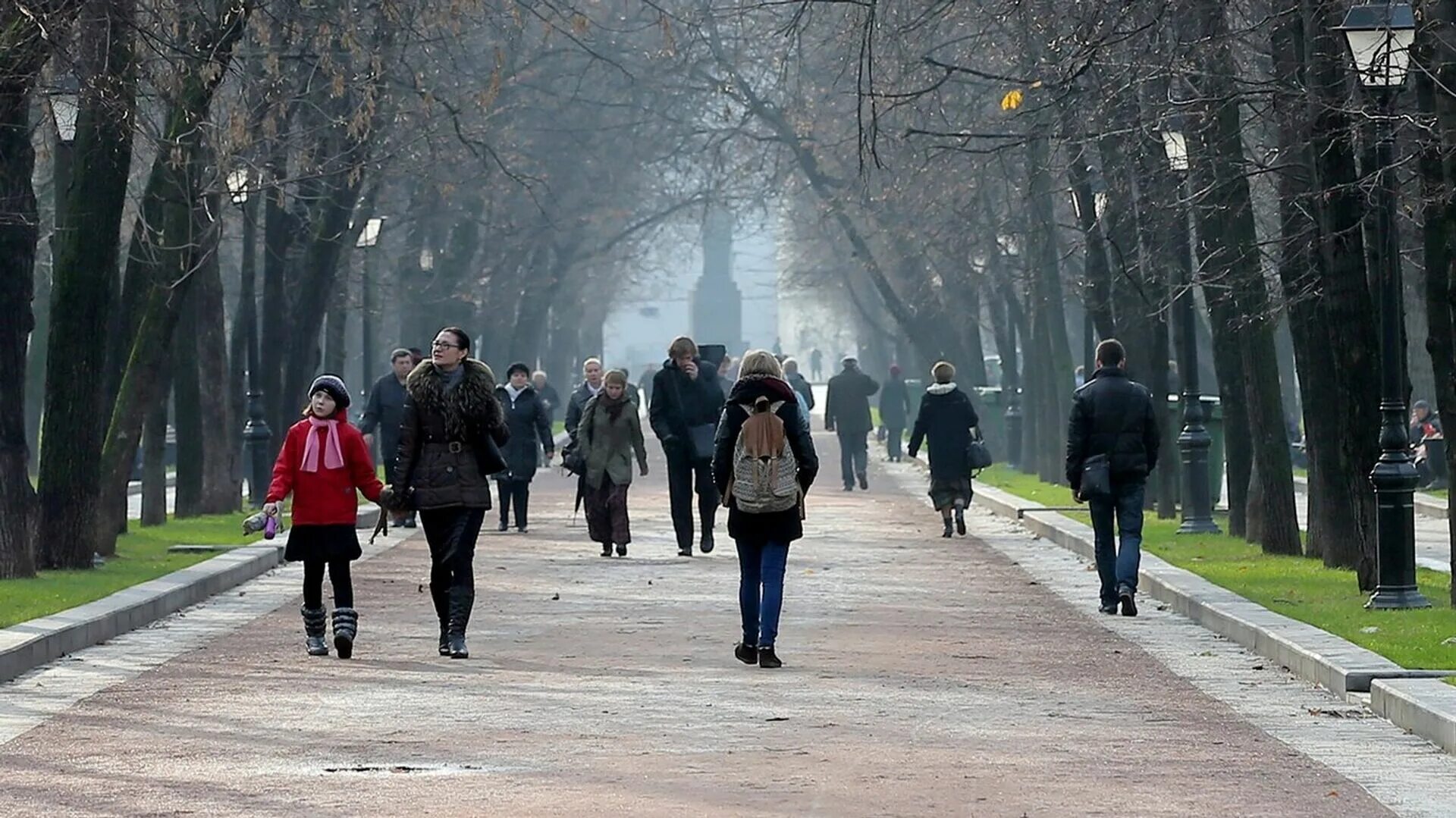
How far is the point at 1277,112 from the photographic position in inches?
693

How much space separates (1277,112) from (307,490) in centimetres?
681

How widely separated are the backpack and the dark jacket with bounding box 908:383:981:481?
40.8ft

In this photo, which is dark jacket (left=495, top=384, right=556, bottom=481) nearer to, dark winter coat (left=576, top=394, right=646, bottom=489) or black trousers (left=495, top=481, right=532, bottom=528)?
black trousers (left=495, top=481, right=532, bottom=528)

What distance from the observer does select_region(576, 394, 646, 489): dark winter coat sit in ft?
78.0

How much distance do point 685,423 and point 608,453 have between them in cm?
81

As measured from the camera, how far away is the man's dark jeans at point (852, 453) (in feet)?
126

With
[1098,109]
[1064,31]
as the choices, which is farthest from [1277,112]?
[1064,31]

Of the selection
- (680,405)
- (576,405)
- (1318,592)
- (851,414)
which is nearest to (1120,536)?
(1318,592)

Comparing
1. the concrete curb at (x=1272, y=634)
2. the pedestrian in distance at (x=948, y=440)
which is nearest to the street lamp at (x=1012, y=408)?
the pedestrian in distance at (x=948, y=440)

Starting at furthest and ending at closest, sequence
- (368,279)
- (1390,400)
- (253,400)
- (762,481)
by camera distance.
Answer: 1. (368,279)
2. (253,400)
3. (1390,400)
4. (762,481)

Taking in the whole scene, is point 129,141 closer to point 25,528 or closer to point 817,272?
point 25,528

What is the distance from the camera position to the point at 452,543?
48.1ft

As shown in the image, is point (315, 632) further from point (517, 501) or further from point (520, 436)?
point (517, 501)

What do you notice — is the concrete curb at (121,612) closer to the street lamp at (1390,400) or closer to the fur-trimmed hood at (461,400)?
the fur-trimmed hood at (461,400)
